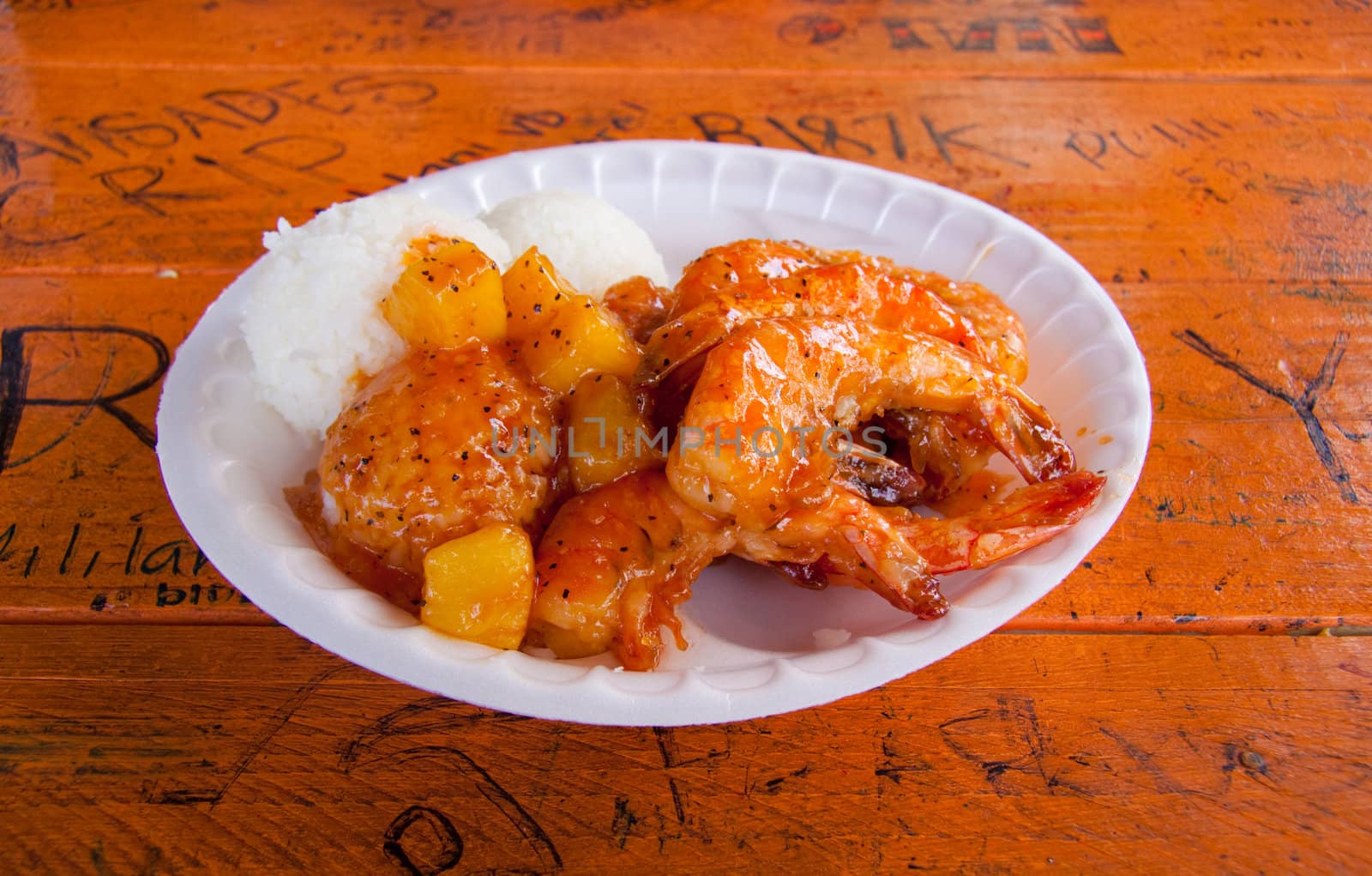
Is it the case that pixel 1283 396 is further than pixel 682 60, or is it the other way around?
pixel 682 60

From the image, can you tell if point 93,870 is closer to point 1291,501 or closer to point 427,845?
point 427,845

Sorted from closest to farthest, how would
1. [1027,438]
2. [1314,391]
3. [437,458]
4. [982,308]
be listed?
[437,458] < [1027,438] < [982,308] < [1314,391]

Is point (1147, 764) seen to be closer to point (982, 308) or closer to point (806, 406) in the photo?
point (806, 406)

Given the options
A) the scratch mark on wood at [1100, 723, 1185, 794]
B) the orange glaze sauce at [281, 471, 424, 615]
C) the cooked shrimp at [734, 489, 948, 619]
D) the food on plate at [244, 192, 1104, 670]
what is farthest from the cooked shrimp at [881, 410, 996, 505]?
the orange glaze sauce at [281, 471, 424, 615]

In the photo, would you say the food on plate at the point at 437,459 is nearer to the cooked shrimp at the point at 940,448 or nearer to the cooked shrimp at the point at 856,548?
the cooked shrimp at the point at 856,548

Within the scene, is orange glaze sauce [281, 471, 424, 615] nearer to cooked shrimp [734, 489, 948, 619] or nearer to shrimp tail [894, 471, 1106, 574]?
cooked shrimp [734, 489, 948, 619]

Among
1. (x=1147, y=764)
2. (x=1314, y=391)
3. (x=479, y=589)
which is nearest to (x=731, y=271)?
(x=479, y=589)

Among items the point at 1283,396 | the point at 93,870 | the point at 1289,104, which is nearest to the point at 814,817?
the point at 93,870
